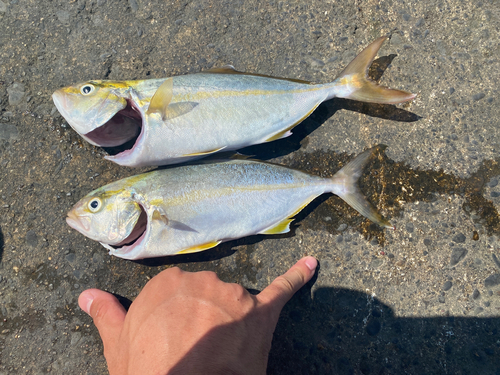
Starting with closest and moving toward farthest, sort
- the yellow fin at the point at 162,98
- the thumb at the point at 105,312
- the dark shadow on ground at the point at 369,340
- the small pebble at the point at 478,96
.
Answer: the yellow fin at the point at 162,98
the thumb at the point at 105,312
the dark shadow on ground at the point at 369,340
the small pebble at the point at 478,96

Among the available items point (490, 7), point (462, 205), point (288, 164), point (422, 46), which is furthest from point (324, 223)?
point (490, 7)

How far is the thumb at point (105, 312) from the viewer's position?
2.26 metres

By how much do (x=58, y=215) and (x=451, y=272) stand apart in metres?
3.35

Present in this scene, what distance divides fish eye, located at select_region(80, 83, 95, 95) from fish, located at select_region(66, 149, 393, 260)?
71 centimetres

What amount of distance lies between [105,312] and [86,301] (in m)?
0.22

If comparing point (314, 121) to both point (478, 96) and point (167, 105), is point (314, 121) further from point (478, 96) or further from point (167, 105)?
point (478, 96)

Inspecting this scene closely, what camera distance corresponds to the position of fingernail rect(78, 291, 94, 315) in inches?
95.1

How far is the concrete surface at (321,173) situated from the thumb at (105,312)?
4.5 inches

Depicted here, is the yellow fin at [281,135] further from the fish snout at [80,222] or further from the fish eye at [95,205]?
the fish snout at [80,222]

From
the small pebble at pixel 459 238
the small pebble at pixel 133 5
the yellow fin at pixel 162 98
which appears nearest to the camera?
the yellow fin at pixel 162 98

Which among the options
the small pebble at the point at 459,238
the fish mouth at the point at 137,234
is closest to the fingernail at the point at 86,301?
the fish mouth at the point at 137,234

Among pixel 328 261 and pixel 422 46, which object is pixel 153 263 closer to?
pixel 328 261

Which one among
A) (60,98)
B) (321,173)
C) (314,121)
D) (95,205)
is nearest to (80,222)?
(95,205)

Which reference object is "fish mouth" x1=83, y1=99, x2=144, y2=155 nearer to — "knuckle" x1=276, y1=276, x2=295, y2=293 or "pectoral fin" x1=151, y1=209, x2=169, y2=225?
"pectoral fin" x1=151, y1=209, x2=169, y2=225
